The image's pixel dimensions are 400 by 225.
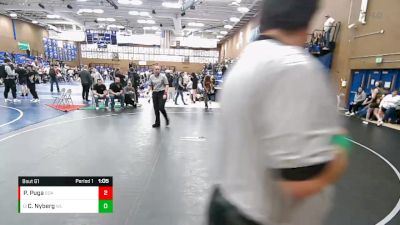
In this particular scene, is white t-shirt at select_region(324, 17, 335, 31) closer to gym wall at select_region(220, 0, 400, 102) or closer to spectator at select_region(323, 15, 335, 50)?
spectator at select_region(323, 15, 335, 50)

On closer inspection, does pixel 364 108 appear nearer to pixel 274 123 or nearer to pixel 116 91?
pixel 116 91

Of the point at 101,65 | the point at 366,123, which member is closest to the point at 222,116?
the point at 366,123

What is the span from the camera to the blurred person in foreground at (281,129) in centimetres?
74

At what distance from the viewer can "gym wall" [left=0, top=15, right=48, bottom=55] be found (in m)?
25.4

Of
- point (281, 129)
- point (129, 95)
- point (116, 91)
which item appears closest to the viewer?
point (281, 129)

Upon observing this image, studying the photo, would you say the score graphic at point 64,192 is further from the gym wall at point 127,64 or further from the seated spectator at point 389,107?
the gym wall at point 127,64

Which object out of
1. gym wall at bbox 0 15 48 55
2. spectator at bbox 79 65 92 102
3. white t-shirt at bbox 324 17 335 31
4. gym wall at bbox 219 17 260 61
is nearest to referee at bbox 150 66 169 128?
spectator at bbox 79 65 92 102

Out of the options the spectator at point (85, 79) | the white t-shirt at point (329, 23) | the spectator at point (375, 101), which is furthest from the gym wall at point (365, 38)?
the spectator at point (85, 79)

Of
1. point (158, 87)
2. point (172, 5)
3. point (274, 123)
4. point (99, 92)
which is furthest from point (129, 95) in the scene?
point (274, 123)

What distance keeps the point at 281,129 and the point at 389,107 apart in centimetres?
1128

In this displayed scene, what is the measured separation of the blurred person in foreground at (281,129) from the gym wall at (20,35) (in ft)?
101

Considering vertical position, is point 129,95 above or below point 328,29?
below

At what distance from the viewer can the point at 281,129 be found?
74 cm

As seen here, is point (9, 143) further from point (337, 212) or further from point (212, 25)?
point (212, 25)
